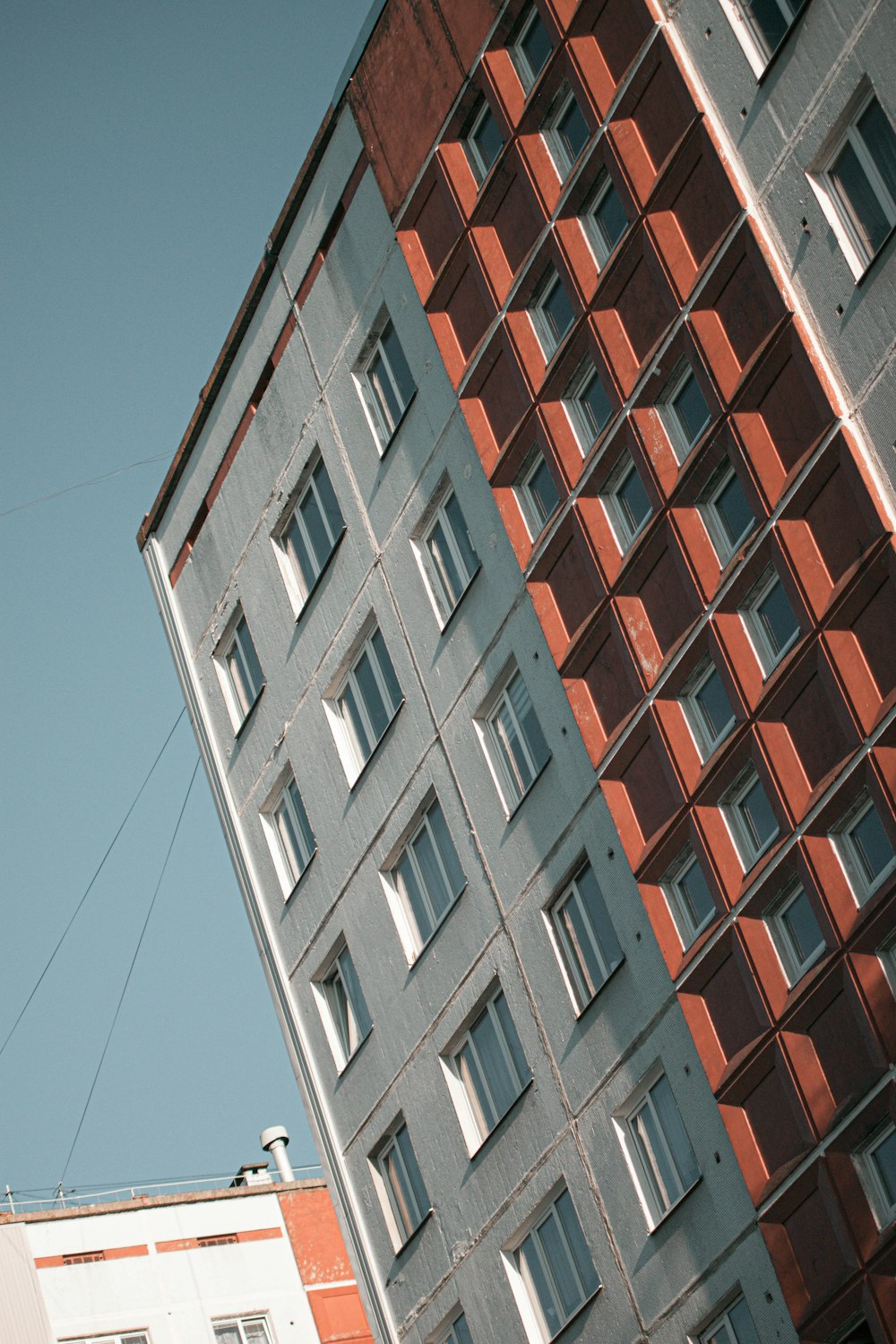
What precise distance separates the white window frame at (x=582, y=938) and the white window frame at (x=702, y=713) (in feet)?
8.37

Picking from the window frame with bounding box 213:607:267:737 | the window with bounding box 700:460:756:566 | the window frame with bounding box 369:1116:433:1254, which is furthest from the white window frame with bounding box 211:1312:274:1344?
the window with bounding box 700:460:756:566

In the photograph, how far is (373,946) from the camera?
25.6 meters

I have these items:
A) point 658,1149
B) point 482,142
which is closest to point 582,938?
point 658,1149

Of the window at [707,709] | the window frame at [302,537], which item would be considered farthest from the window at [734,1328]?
the window frame at [302,537]

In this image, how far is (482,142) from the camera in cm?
2427

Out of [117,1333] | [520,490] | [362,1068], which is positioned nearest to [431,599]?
[520,490]

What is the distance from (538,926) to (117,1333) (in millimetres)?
18372

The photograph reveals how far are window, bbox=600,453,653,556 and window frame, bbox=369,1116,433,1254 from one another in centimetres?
925

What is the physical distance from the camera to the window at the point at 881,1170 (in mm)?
17219

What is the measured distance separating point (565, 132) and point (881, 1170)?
43.5 ft

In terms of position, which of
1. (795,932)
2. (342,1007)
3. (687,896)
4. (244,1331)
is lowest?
(795,932)

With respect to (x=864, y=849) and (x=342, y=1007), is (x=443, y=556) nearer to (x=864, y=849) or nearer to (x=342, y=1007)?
(x=342, y=1007)

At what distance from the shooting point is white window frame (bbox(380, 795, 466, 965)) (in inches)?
959

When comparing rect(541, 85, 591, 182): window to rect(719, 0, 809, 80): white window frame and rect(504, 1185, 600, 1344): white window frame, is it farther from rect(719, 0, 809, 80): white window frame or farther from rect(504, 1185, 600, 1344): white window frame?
rect(504, 1185, 600, 1344): white window frame
